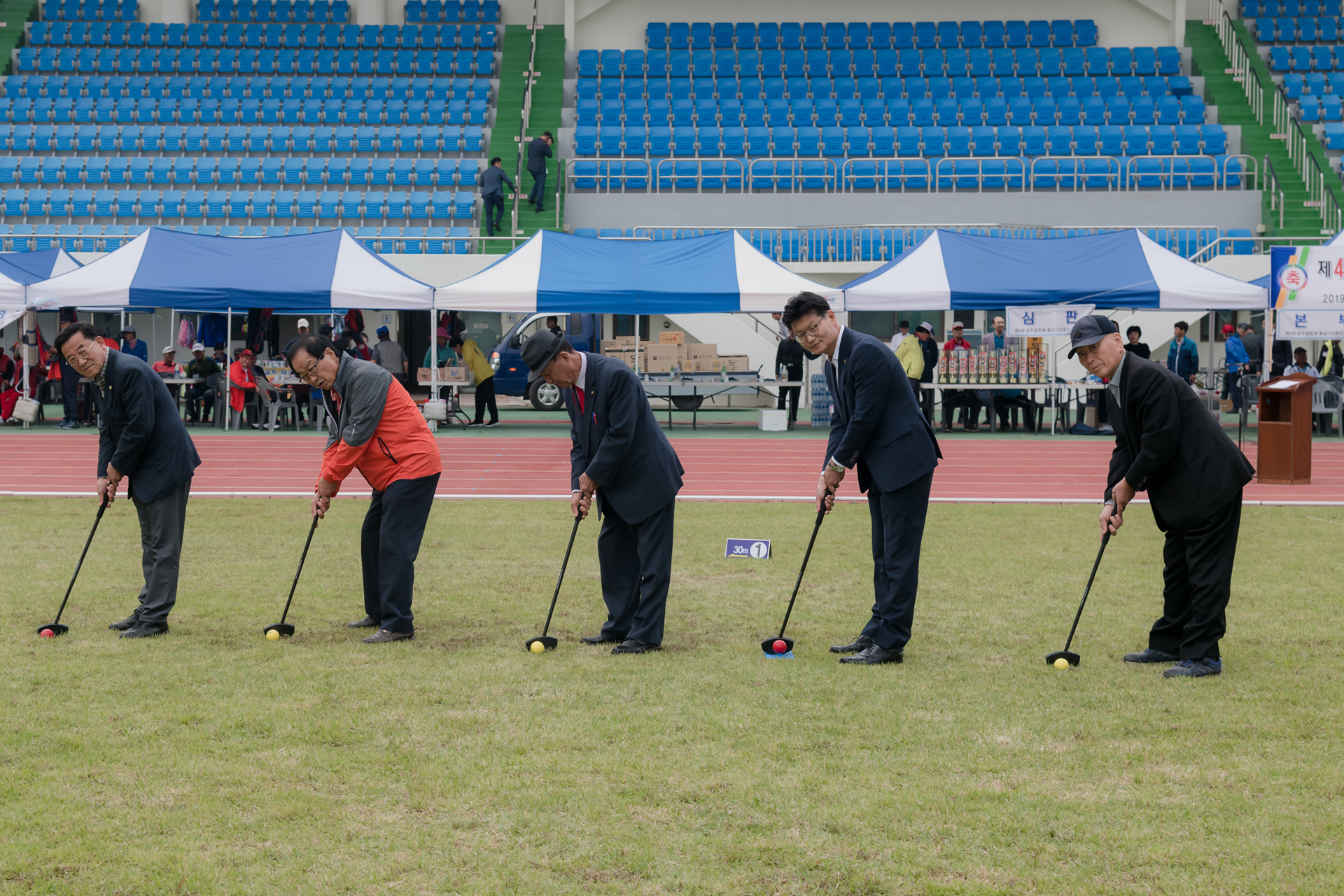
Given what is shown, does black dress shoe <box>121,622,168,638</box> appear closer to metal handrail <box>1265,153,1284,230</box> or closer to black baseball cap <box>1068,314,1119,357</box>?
black baseball cap <box>1068,314,1119,357</box>

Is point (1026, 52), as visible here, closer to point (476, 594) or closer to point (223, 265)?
point (223, 265)

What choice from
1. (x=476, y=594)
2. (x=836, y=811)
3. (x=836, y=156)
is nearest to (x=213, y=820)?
(x=836, y=811)

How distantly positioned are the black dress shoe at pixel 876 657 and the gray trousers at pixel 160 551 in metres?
3.73

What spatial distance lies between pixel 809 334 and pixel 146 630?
398 centimetres

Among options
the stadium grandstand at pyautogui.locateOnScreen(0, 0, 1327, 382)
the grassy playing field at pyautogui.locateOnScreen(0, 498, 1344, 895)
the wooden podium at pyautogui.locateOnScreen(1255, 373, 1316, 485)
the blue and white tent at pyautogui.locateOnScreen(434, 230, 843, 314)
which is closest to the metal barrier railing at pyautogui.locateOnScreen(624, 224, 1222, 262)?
the stadium grandstand at pyautogui.locateOnScreen(0, 0, 1327, 382)

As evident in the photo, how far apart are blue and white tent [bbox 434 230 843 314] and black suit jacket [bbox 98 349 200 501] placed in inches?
544

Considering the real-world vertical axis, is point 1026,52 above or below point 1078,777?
above

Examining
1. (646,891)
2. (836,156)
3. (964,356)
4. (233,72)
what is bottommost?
(646,891)

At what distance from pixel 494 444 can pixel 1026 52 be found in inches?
937

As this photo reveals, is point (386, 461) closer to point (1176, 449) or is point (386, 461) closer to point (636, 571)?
point (636, 571)

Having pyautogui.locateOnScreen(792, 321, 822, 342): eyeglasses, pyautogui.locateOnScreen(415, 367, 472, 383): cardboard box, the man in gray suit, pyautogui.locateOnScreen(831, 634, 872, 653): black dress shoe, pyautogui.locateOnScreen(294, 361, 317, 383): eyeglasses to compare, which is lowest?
pyautogui.locateOnScreen(831, 634, 872, 653): black dress shoe

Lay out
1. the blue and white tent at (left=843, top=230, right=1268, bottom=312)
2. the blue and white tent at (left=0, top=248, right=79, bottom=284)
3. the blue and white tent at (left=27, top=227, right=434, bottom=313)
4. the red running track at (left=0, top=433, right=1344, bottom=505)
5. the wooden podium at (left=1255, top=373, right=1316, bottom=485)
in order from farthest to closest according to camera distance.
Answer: the blue and white tent at (left=0, top=248, right=79, bottom=284) < the blue and white tent at (left=27, top=227, right=434, bottom=313) < the blue and white tent at (left=843, top=230, right=1268, bottom=312) < the wooden podium at (left=1255, top=373, right=1316, bottom=485) < the red running track at (left=0, top=433, right=1344, bottom=505)

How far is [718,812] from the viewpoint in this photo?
4.60 m

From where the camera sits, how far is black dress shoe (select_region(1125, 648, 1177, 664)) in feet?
22.0
